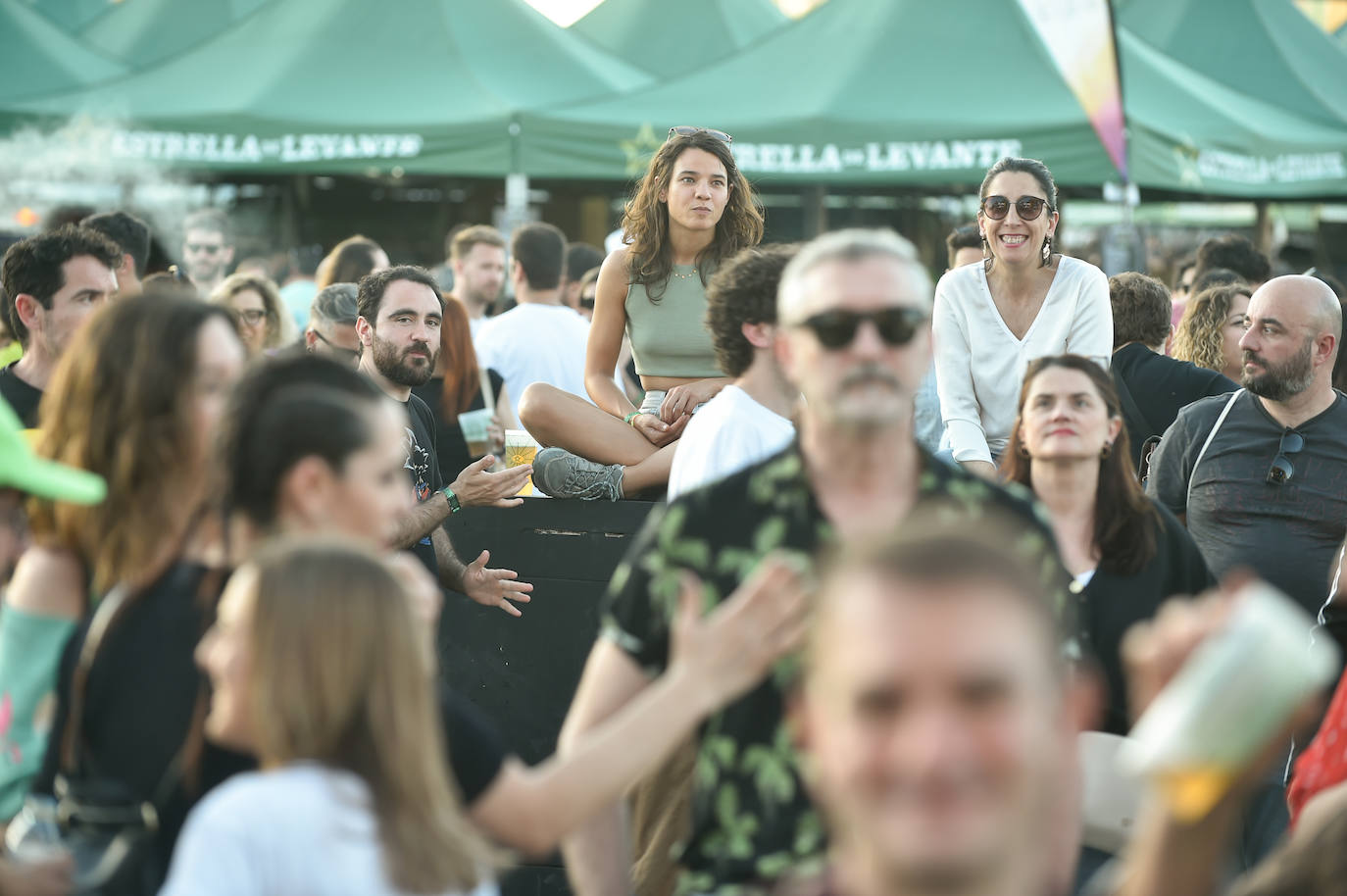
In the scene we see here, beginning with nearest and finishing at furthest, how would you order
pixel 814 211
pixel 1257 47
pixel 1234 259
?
pixel 1234 259 < pixel 814 211 < pixel 1257 47

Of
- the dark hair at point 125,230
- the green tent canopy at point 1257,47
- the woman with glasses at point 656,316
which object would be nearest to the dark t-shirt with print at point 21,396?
the dark hair at point 125,230

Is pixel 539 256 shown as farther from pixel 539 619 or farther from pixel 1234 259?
pixel 1234 259

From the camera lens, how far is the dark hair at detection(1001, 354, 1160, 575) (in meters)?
4.27

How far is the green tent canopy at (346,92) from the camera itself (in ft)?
35.5

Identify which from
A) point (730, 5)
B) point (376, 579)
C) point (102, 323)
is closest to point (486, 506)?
point (102, 323)

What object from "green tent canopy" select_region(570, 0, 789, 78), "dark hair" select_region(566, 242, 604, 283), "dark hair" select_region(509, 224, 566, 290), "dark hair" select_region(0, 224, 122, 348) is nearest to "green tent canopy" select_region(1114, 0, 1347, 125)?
"green tent canopy" select_region(570, 0, 789, 78)

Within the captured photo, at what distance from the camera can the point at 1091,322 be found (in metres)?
5.39

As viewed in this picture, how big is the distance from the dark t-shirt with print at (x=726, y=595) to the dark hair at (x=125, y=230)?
418 centimetres

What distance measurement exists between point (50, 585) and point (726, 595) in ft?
3.84

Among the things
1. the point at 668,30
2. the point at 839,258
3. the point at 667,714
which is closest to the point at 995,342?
the point at 839,258

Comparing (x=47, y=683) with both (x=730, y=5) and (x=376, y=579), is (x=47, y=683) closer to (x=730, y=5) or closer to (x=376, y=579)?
(x=376, y=579)

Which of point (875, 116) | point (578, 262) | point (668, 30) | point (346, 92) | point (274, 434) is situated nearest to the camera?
point (274, 434)

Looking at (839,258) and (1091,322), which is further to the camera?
(1091,322)

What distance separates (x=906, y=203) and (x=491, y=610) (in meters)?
12.3
